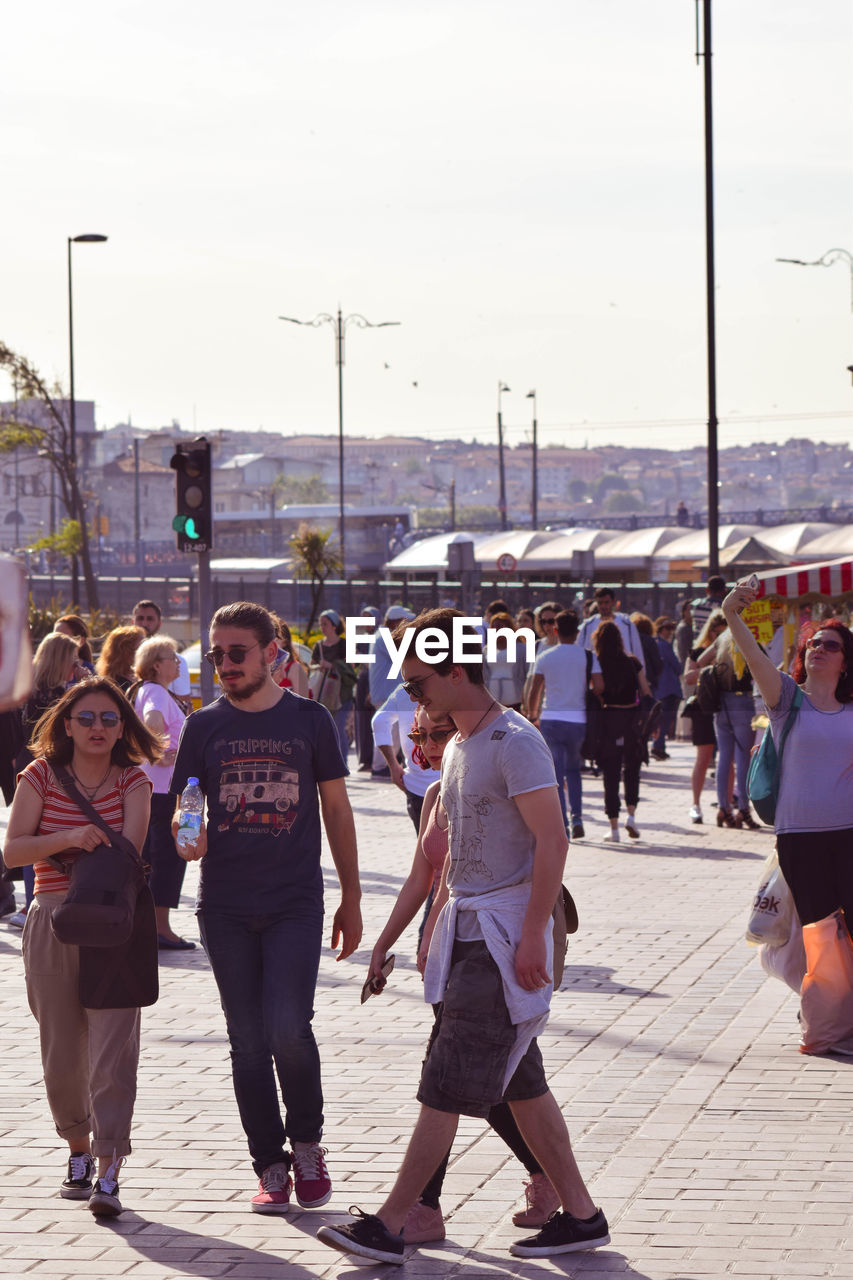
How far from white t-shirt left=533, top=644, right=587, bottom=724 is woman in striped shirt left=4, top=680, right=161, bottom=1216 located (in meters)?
8.98

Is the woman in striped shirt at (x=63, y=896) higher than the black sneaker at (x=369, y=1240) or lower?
higher

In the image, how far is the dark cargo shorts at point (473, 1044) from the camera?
15.8ft

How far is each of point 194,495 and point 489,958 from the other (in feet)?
30.7

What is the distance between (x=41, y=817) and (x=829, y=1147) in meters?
2.64

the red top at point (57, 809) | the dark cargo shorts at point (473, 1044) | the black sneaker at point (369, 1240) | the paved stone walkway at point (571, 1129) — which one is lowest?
the paved stone walkway at point (571, 1129)

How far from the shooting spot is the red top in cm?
569

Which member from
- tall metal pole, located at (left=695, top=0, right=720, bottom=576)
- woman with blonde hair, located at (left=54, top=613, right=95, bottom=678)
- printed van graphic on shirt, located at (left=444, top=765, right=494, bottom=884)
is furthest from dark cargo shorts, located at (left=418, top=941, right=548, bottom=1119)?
tall metal pole, located at (left=695, top=0, right=720, bottom=576)

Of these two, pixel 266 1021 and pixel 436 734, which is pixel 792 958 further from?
pixel 266 1021

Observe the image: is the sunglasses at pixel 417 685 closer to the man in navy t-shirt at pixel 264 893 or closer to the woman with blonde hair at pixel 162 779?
the man in navy t-shirt at pixel 264 893

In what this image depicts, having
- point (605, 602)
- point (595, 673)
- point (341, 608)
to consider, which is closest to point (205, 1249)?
point (595, 673)

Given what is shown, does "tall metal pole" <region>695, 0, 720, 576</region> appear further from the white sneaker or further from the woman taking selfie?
the white sneaker

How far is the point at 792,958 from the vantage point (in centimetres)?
782

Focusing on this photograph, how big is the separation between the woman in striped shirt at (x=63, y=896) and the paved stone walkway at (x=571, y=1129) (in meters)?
0.23

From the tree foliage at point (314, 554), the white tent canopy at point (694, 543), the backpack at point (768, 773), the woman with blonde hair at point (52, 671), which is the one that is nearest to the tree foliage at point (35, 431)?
the tree foliage at point (314, 554)
